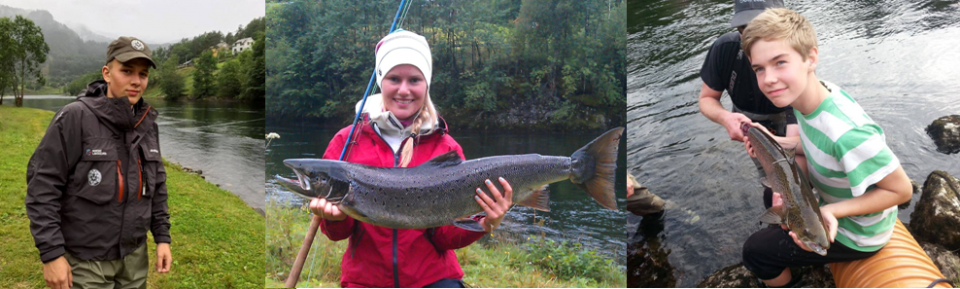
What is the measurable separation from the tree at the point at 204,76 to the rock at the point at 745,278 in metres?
21.8

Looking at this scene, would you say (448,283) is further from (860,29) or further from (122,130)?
(860,29)

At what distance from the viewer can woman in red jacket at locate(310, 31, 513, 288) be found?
2186mm

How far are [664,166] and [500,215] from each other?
2.16 meters

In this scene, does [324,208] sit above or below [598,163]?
below

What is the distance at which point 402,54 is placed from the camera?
7.20ft

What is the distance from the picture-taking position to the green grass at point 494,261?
3016mm

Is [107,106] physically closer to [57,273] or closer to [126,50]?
[126,50]

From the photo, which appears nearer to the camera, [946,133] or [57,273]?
[57,273]

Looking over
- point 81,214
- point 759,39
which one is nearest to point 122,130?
point 81,214

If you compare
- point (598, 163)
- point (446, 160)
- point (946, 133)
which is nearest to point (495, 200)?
point (446, 160)

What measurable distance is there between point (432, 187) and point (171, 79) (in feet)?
106

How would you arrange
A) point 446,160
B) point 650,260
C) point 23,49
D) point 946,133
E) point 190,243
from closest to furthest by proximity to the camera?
point 446,160, point 946,133, point 650,260, point 190,243, point 23,49

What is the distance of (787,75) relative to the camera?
6.73 feet

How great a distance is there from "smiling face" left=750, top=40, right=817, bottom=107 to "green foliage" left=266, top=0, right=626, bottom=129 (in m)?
1.44
